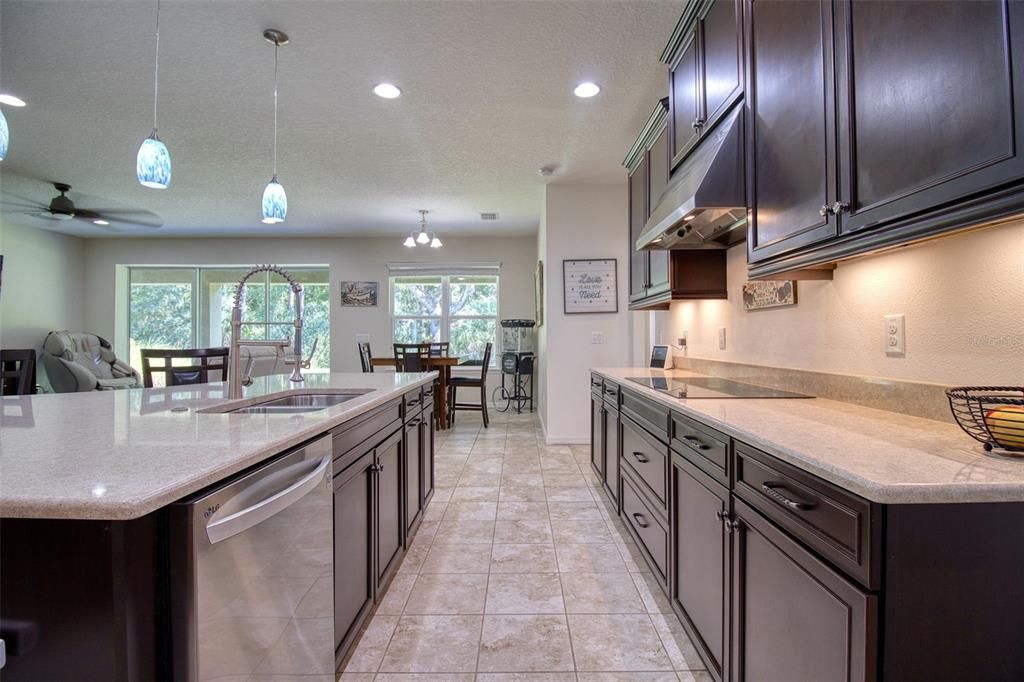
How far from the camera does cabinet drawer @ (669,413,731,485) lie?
4.04 feet

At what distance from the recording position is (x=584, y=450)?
4.27 metres

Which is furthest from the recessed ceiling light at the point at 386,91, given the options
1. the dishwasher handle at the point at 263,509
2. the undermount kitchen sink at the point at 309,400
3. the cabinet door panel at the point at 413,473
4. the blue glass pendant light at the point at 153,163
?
the dishwasher handle at the point at 263,509

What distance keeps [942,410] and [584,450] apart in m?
3.23

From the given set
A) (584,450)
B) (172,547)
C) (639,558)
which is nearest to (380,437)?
(172,547)

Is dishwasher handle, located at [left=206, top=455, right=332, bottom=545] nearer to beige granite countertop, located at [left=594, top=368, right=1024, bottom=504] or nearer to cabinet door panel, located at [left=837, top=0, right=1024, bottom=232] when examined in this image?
beige granite countertop, located at [left=594, top=368, right=1024, bottom=504]

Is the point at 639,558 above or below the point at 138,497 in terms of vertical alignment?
below

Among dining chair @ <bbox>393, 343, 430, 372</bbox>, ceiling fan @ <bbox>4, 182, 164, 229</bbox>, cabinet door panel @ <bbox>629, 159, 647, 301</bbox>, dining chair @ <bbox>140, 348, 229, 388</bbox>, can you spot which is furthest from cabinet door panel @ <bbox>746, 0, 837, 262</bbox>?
ceiling fan @ <bbox>4, 182, 164, 229</bbox>

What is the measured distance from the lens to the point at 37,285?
6.15 meters

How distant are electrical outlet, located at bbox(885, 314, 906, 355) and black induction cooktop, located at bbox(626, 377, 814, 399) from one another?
0.35m

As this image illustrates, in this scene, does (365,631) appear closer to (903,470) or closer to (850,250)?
(903,470)

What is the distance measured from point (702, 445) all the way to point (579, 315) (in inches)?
128

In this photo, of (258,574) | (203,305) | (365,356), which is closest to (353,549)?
(258,574)

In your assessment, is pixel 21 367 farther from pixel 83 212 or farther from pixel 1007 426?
pixel 1007 426

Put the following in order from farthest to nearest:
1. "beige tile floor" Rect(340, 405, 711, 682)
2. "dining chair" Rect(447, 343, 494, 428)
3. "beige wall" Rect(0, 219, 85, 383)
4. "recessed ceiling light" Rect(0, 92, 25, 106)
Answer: "beige wall" Rect(0, 219, 85, 383), "dining chair" Rect(447, 343, 494, 428), "recessed ceiling light" Rect(0, 92, 25, 106), "beige tile floor" Rect(340, 405, 711, 682)
